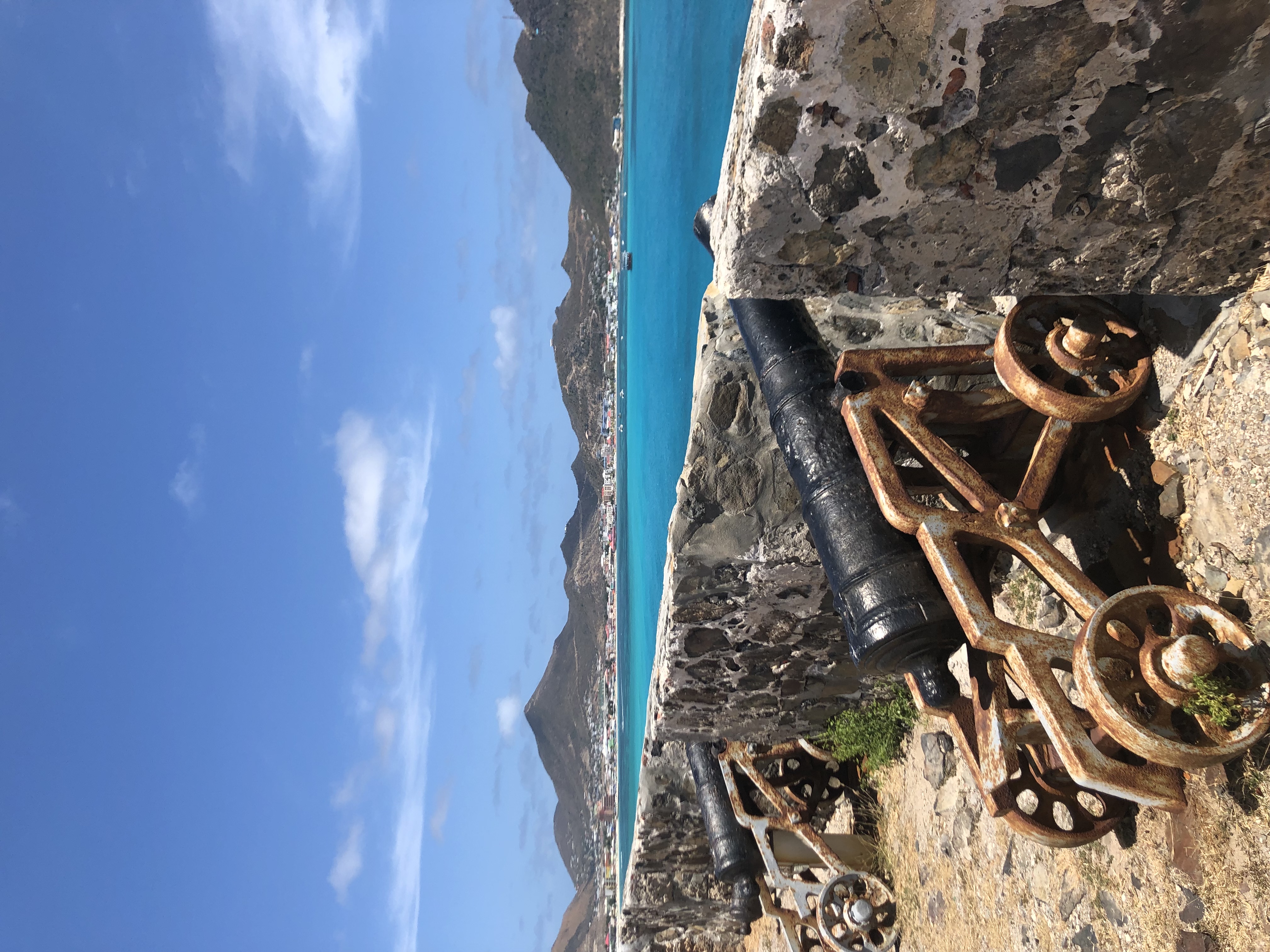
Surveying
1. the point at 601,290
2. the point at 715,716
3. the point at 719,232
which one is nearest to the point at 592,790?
the point at 601,290

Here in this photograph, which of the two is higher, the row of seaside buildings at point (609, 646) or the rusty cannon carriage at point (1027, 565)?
the row of seaside buildings at point (609, 646)

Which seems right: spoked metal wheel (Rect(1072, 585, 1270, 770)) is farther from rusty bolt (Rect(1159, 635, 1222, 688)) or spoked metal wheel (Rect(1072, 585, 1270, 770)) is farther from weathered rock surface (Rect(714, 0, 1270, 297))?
weathered rock surface (Rect(714, 0, 1270, 297))

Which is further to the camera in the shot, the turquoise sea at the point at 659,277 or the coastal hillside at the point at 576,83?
the coastal hillside at the point at 576,83

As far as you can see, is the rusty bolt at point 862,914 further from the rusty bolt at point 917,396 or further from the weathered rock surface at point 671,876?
the rusty bolt at point 917,396

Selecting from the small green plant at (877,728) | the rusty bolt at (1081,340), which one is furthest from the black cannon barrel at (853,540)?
the small green plant at (877,728)

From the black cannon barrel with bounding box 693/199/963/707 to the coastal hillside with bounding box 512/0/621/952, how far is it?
29784mm

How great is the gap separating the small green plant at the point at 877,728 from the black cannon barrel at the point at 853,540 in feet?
7.65

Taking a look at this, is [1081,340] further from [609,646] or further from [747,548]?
[609,646]

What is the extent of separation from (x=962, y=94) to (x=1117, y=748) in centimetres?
168

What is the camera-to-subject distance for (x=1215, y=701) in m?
1.79

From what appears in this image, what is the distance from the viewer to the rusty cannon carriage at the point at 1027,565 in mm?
1828

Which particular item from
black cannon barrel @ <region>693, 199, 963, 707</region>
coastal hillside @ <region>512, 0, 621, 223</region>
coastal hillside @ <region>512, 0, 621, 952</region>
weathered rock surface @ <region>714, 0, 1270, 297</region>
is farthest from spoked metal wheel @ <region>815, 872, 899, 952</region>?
coastal hillside @ <region>512, 0, 621, 223</region>

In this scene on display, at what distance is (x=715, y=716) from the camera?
498 centimetres

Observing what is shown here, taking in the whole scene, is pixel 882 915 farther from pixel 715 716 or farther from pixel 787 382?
pixel 787 382
